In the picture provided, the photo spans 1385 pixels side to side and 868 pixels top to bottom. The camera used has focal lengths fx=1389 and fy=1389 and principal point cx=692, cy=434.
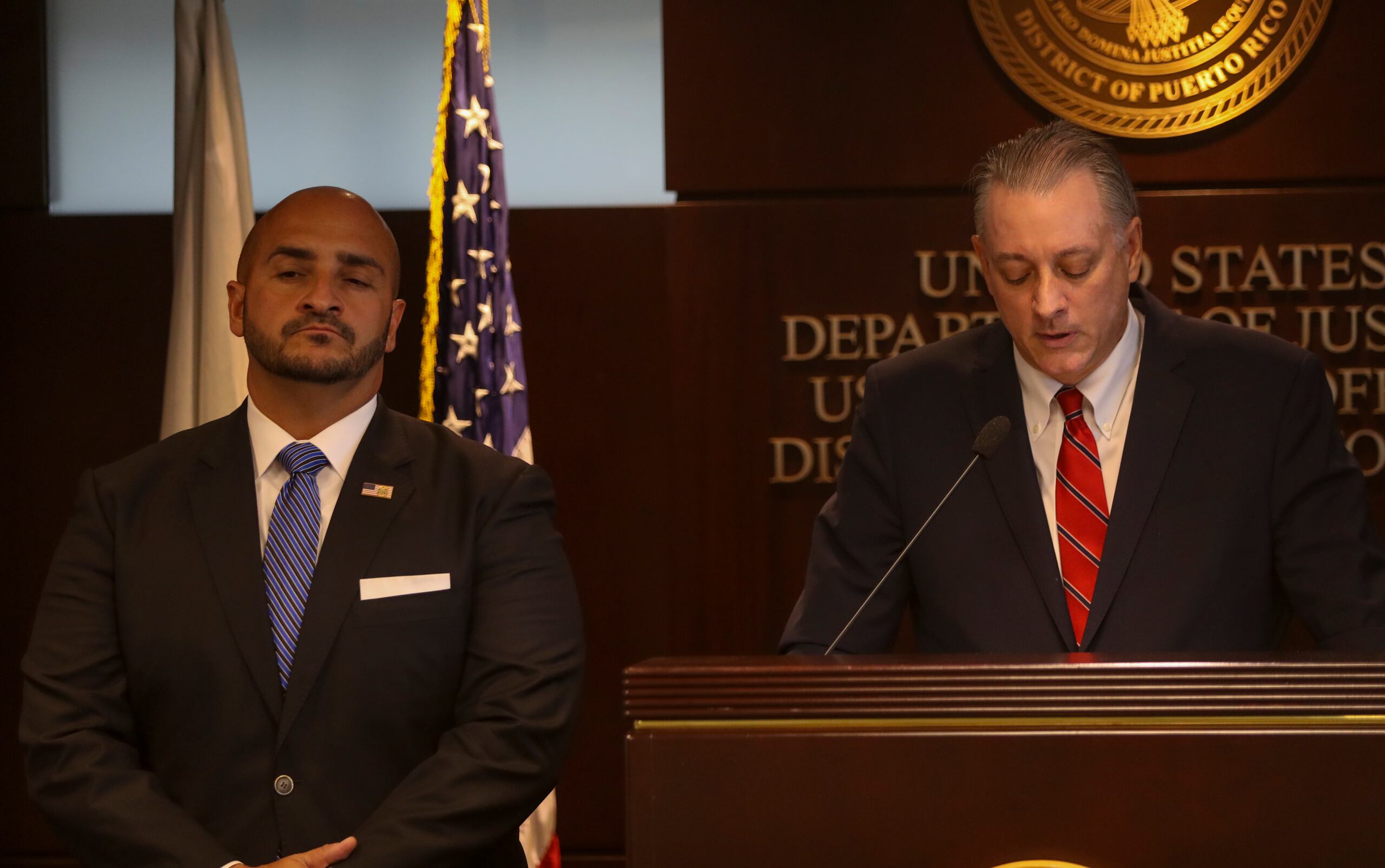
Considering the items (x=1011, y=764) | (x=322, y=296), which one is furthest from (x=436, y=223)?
(x=1011, y=764)

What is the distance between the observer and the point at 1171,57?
3879 mm

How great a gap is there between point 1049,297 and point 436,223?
6.74ft

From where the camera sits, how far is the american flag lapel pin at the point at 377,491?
2213 mm

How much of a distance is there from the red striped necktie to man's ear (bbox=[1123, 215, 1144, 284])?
214 mm

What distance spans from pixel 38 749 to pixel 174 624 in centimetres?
26

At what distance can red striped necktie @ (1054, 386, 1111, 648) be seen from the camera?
2.08 metres

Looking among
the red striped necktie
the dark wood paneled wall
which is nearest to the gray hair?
the red striped necktie

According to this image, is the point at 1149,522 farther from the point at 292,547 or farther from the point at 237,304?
the point at 237,304

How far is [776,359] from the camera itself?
403cm

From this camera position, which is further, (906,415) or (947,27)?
(947,27)

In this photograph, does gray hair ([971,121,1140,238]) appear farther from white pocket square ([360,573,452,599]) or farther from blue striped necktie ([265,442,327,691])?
blue striped necktie ([265,442,327,691])

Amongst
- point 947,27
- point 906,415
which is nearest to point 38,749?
point 906,415

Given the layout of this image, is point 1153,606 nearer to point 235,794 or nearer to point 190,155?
point 235,794

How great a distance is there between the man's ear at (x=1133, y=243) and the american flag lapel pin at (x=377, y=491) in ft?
3.98
